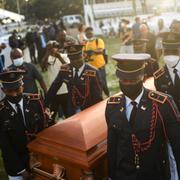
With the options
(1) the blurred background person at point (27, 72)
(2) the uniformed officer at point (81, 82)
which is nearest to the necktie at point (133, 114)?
(2) the uniformed officer at point (81, 82)

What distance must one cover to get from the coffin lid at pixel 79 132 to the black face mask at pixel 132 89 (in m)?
0.65

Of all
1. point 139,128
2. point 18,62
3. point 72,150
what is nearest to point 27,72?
point 18,62

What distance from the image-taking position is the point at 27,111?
3.74m

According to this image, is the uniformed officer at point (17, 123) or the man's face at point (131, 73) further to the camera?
the uniformed officer at point (17, 123)

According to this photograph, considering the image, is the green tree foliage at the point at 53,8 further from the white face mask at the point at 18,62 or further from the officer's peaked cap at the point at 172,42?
the officer's peaked cap at the point at 172,42

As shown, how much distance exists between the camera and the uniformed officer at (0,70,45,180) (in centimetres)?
366

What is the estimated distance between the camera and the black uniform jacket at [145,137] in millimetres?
2791

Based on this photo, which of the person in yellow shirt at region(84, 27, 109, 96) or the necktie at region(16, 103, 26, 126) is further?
the person in yellow shirt at region(84, 27, 109, 96)

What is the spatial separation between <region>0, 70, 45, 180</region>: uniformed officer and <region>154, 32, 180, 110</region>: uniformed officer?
3.95ft

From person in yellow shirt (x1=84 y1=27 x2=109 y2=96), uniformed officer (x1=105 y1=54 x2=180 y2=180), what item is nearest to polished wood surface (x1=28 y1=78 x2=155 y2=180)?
uniformed officer (x1=105 y1=54 x2=180 y2=180)

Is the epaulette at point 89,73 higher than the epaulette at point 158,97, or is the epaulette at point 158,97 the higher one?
the epaulette at point 158,97

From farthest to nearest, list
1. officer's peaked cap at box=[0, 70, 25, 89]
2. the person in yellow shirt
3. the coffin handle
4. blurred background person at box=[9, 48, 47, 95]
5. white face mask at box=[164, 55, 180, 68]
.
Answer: the person in yellow shirt < blurred background person at box=[9, 48, 47, 95] < white face mask at box=[164, 55, 180, 68] < officer's peaked cap at box=[0, 70, 25, 89] < the coffin handle

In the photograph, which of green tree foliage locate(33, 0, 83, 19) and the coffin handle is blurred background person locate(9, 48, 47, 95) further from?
green tree foliage locate(33, 0, 83, 19)

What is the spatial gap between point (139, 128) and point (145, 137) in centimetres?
7
